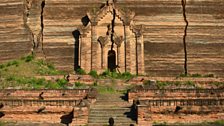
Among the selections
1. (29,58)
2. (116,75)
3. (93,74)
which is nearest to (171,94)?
(116,75)

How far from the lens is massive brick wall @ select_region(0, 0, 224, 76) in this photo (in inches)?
1336

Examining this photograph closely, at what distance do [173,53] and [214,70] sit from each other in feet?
10.2

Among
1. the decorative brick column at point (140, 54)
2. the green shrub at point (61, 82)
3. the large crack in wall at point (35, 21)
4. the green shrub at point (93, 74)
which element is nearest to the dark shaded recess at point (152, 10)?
the decorative brick column at point (140, 54)

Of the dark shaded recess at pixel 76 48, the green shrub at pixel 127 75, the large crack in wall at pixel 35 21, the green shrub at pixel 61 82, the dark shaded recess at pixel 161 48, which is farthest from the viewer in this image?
the large crack in wall at pixel 35 21

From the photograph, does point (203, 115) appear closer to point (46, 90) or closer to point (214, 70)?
point (46, 90)

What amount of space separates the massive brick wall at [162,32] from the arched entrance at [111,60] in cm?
231

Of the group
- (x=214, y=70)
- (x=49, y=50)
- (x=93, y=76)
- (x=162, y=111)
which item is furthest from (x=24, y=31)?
(x=162, y=111)

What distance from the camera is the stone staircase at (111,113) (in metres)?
19.5

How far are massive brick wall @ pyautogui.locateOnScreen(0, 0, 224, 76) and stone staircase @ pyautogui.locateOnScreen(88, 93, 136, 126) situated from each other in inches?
438

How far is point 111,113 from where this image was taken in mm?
20453

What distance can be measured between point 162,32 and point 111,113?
15.3 m

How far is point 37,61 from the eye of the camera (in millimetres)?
33281

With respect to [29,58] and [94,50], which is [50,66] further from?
[94,50]

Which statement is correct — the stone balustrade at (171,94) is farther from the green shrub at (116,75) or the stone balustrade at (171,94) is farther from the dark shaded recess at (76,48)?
the dark shaded recess at (76,48)
